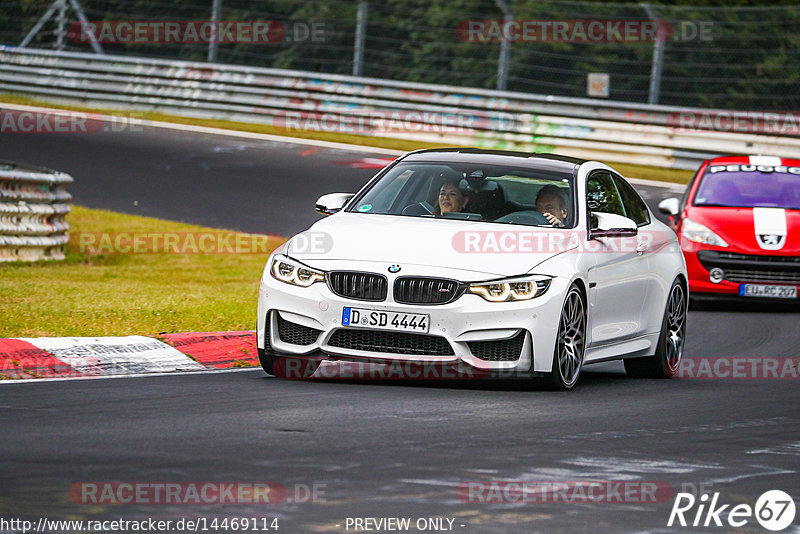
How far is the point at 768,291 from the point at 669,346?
4909 millimetres

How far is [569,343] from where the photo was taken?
9.51 m

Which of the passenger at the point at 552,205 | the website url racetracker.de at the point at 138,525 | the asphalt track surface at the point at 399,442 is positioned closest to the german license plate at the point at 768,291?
the asphalt track surface at the point at 399,442

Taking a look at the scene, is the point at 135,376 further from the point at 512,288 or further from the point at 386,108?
the point at 386,108

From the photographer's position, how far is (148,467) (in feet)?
21.3

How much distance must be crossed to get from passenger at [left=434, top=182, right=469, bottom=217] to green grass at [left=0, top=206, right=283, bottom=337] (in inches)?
97.8

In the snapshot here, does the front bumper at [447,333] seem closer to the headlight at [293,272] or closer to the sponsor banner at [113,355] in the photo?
the headlight at [293,272]

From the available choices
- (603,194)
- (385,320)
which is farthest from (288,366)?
(603,194)

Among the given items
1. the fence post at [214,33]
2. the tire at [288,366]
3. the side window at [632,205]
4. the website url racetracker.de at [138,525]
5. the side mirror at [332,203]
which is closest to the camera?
the website url racetracker.de at [138,525]

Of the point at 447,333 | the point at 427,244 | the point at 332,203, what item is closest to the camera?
the point at 447,333

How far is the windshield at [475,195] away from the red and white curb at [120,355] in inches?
55.8

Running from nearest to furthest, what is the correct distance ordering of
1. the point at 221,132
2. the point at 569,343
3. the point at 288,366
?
the point at 569,343, the point at 288,366, the point at 221,132

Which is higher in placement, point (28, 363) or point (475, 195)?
point (475, 195)

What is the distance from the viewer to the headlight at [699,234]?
16000 mm

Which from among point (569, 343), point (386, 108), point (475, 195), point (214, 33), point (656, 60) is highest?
point (214, 33)
